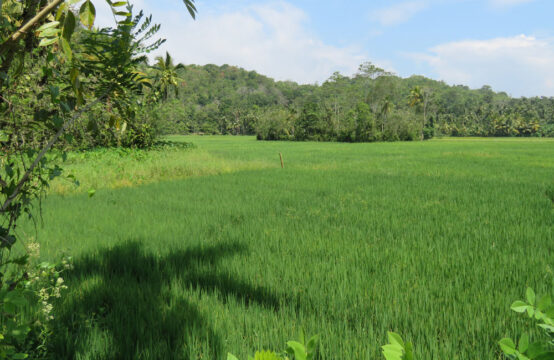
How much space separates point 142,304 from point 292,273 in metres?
1.39

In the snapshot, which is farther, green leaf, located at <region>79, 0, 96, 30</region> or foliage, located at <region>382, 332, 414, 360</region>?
green leaf, located at <region>79, 0, 96, 30</region>

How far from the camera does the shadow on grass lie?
1.99m

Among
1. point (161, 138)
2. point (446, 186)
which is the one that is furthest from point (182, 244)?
point (161, 138)

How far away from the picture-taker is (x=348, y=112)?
5459cm

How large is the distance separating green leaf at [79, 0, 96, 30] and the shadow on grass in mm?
1828

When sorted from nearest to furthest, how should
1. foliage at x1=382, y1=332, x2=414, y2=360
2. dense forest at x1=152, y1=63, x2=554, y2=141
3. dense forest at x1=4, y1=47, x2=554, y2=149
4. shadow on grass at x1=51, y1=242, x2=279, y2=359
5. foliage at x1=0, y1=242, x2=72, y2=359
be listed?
foliage at x1=382, y1=332, x2=414, y2=360 → foliage at x1=0, y1=242, x2=72, y2=359 → shadow on grass at x1=51, y1=242, x2=279, y2=359 → dense forest at x1=4, y1=47, x2=554, y2=149 → dense forest at x1=152, y1=63, x2=554, y2=141

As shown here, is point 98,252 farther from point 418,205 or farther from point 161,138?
point 161,138

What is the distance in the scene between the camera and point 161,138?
2608 cm

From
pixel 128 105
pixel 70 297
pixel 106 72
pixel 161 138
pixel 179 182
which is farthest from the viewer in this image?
pixel 161 138

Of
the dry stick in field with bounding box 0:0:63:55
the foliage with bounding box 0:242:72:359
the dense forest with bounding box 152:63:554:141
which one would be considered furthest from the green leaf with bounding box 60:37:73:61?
the dense forest with bounding box 152:63:554:141

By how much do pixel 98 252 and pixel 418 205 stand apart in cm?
589

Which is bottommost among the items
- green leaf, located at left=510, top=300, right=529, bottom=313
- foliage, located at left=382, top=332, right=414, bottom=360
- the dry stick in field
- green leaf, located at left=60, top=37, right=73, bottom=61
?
green leaf, located at left=510, top=300, right=529, bottom=313

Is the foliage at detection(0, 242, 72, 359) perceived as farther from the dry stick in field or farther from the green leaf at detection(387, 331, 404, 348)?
the green leaf at detection(387, 331, 404, 348)

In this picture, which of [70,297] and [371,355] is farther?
[70,297]
